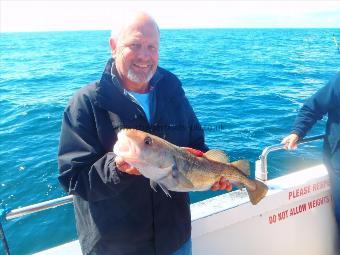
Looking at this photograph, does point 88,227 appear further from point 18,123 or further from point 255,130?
point 18,123

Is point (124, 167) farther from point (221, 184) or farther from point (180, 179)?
point (221, 184)

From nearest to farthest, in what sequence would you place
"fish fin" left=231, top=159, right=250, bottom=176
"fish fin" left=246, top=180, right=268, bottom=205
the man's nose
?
the man's nose → "fish fin" left=231, top=159, right=250, bottom=176 → "fish fin" left=246, top=180, right=268, bottom=205

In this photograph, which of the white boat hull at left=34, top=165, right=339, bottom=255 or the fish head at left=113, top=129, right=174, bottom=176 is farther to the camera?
the white boat hull at left=34, top=165, right=339, bottom=255

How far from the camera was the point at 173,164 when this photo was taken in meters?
2.25

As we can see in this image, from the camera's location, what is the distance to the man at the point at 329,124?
3781mm

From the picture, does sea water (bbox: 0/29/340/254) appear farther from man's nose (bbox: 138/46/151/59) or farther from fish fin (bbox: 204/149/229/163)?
man's nose (bbox: 138/46/151/59)

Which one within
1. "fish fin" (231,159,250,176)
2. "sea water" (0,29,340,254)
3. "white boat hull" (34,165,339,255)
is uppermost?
"fish fin" (231,159,250,176)

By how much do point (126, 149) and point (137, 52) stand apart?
0.83 metres

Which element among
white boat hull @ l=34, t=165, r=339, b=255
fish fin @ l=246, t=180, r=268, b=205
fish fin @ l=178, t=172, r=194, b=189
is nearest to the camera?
fish fin @ l=178, t=172, r=194, b=189

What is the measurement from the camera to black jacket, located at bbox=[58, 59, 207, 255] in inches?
89.6

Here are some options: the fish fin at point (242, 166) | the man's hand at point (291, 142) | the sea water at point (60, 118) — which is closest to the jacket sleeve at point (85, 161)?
the fish fin at point (242, 166)

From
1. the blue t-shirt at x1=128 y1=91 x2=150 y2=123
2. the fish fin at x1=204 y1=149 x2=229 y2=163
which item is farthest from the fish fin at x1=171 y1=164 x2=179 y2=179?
the blue t-shirt at x1=128 y1=91 x2=150 y2=123

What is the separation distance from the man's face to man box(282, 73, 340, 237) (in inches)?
87.0

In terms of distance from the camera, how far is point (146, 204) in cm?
254
